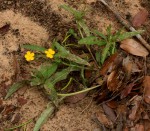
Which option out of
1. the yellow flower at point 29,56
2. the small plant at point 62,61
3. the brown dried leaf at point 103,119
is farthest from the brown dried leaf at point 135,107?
the yellow flower at point 29,56

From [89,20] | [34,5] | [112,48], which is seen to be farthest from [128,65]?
[34,5]

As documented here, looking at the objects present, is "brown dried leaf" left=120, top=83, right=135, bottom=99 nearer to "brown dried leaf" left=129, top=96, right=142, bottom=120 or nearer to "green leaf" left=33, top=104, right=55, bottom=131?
"brown dried leaf" left=129, top=96, right=142, bottom=120

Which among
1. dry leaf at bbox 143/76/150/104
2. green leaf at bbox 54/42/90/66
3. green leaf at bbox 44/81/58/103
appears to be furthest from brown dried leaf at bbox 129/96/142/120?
green leaf at bbox 44/81/58/103

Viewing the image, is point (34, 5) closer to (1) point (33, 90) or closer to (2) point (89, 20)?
(2) point (89, 20)

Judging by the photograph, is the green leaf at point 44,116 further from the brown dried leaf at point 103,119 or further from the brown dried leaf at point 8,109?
the brown dried leaf at point 103,119

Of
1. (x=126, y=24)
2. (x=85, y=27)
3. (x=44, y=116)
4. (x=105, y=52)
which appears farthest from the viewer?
(x=126, y=24)

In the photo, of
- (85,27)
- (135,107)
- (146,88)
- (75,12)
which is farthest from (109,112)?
(75,12)

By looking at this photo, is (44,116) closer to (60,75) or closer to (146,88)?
(60,75)

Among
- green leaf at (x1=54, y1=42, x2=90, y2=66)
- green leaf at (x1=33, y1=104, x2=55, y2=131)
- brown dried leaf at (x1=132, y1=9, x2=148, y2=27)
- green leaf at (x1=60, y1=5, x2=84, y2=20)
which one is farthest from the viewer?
brown dried leaf at (x1=132, y1=9, x2=148, y2=27)
